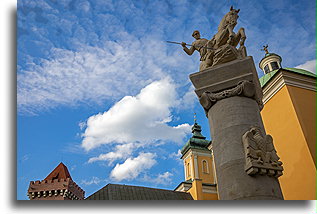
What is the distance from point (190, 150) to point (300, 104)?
59.4 feet

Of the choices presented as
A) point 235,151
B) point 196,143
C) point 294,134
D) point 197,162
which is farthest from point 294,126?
point 196,143

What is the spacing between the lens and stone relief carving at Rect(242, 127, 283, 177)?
2889 mm

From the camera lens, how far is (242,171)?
2.97 meters

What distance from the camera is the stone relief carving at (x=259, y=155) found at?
114 inches

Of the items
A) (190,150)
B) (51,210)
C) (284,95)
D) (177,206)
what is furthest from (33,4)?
(190,150)

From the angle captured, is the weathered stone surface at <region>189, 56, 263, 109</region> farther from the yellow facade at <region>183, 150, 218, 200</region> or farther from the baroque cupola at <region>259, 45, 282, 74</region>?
the yellow facade at <region>183, 150, 218, 200</region>

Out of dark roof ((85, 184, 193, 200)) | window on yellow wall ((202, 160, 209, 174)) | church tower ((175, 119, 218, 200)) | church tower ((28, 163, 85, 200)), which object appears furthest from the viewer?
window on yellow wall ((202, 160, 209, 174))

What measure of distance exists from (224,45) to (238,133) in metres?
1.26

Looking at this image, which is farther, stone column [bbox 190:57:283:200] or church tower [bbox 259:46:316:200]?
church tower [bbox 259:46:316:200]

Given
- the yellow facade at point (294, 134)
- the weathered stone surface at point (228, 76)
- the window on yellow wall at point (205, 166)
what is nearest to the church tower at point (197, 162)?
the window on yellow wall at point (205, 166)

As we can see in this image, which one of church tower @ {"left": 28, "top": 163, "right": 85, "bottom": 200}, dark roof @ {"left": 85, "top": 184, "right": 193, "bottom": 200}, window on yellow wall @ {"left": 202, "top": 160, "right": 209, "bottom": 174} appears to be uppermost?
window on yellow wall @ {"left": 202, "top": 160, "right": 209, "bottom": 174}

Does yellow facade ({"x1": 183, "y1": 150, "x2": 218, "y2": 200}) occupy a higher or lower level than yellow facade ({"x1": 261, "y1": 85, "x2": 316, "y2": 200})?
higher

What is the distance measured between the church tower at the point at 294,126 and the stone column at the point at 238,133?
403cm

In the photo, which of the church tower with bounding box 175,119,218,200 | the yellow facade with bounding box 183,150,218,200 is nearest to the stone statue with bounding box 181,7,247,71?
the church tower with bounding box 175,119,218,200
